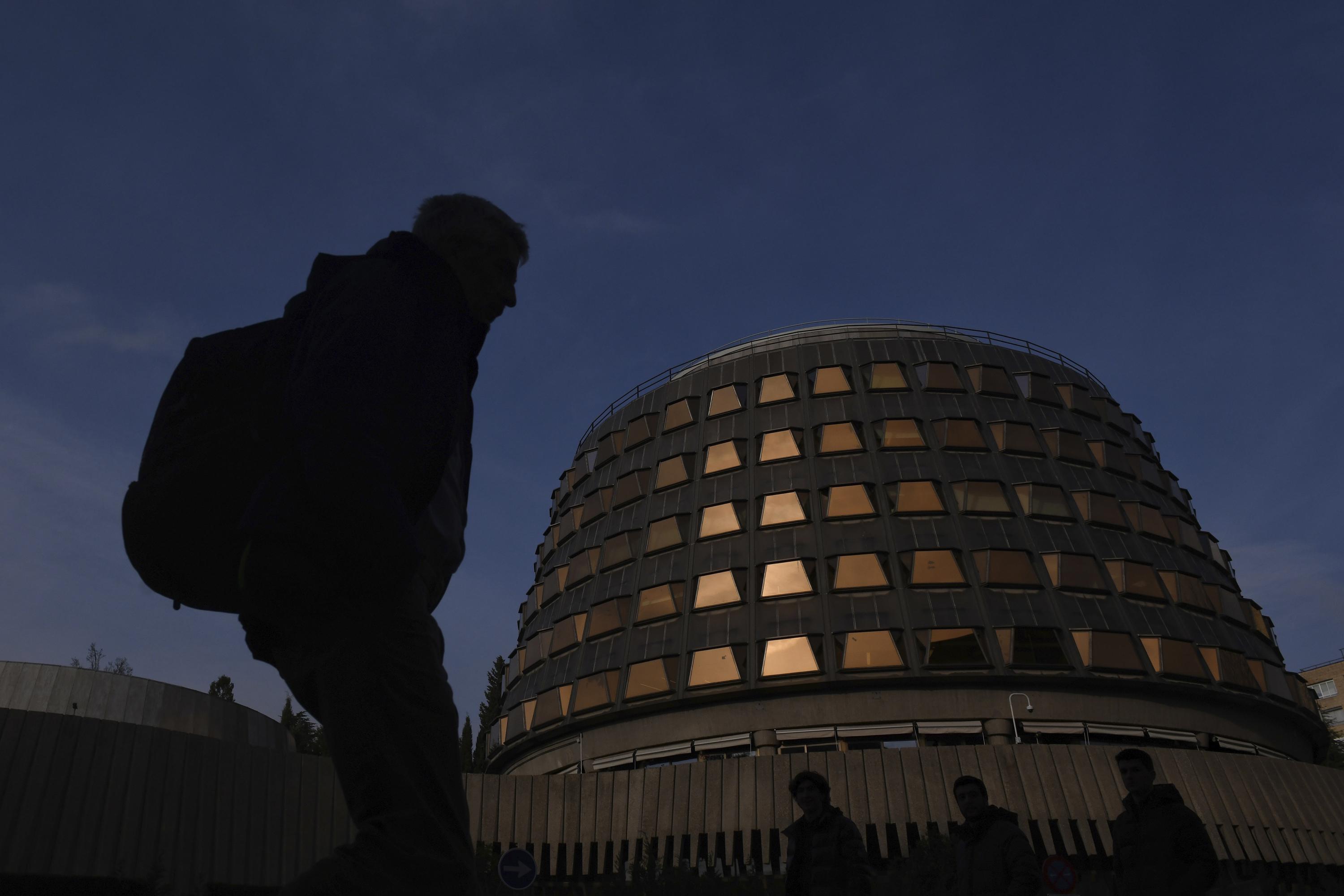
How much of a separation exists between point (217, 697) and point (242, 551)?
84.9 feet

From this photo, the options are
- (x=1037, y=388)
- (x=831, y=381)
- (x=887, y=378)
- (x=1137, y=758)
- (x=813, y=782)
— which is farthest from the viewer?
(x=1037, y=388)

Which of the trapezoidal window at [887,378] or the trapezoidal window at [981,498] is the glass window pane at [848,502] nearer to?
the trapezoidal window at [981,498]

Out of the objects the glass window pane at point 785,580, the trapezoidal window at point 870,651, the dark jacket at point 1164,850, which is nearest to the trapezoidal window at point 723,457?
the glass window pane at point 785,580

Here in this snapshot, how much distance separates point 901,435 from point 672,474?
373 inches

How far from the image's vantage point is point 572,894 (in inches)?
385

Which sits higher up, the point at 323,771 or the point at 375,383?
the point at 323,771

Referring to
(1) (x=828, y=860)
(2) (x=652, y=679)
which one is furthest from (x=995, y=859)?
(2) (x=652, y=679)

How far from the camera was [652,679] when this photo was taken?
113 ft

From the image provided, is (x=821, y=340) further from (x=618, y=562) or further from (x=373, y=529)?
(x=373, y=529)

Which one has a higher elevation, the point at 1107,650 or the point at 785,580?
the point at 785,580

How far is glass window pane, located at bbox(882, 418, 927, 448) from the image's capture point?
3816 cm

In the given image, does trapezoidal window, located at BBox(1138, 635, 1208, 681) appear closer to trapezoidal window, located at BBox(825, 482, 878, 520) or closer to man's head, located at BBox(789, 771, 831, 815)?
trapezoidal window, located at BBox(825, 482, 878, 520)

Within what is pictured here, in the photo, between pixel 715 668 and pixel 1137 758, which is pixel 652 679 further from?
pixel 1137 758

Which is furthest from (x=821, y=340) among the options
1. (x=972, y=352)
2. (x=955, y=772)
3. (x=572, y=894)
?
(x=572, y=894)
